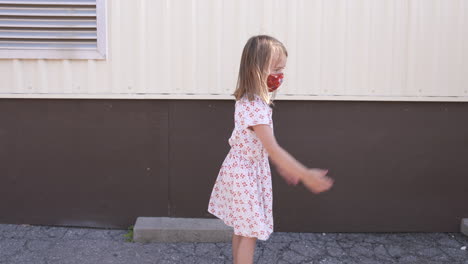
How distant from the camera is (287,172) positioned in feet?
8.73

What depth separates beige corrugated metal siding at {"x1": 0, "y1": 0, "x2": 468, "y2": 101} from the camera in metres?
4.05

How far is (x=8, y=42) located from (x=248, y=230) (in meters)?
2.66

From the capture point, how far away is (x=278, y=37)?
13.4ft

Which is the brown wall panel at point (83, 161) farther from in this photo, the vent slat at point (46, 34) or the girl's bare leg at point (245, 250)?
the girl's bare leg at point (245, 250)

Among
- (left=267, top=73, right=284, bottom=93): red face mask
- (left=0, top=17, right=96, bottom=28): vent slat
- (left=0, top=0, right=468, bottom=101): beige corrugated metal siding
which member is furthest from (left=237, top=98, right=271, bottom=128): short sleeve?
(left=0, top=17, right=96, bottom=28): vent slat

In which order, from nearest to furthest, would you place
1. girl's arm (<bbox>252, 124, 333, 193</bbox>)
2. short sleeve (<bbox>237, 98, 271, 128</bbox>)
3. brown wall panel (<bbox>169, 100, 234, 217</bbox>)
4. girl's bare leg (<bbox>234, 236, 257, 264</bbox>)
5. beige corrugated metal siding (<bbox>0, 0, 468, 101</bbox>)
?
girl's arm (<bbox>252, 124, 333, 193</bbox>) < short sleeve (<bbox>237, 98, 271, 128</bbox>) < girl's bare leg (<bbox>234, 236, 257, 264</bbox>) < beige corrugated metal siding (<bbox>0, 0, 468, 101</bbox>) < brown wall panel (<bbox>169, 100, 234, 217</bbox>)

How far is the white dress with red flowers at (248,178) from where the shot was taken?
2793 mm

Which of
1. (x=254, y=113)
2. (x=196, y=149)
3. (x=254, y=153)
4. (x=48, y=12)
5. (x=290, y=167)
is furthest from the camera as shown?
(x=196, y=149)

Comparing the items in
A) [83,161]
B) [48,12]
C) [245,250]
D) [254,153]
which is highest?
[48,12]

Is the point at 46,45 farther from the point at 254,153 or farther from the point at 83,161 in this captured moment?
the point at 254,153

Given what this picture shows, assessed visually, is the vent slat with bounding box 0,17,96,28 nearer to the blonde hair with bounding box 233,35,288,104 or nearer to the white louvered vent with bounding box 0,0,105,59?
the white louvered vent with bounding box 0,0,105,59

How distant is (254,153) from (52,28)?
2.22 metres

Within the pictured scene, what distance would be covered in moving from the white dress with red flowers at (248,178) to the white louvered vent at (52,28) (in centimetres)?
175

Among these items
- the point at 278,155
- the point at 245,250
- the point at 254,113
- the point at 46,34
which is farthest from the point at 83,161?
the point at 278,155
